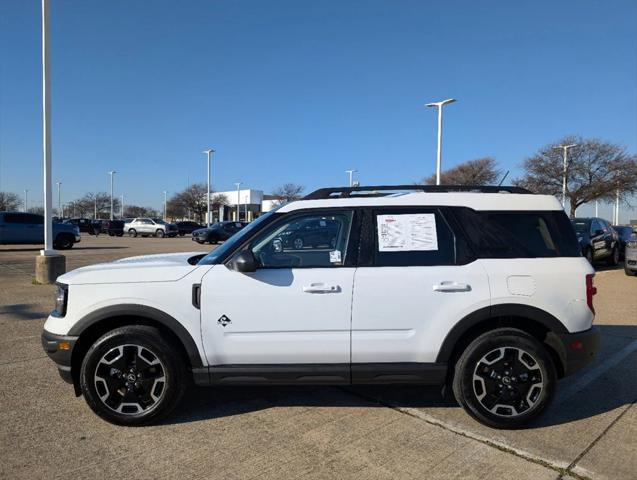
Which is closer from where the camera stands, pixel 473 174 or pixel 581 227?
pixel 581 227

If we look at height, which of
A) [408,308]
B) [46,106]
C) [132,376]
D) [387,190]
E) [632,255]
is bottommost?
[132,376]

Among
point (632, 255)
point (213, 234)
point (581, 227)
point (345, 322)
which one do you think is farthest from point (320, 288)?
point (213, 234)

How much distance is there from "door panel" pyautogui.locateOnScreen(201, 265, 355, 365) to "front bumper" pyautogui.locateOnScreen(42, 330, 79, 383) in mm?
1025

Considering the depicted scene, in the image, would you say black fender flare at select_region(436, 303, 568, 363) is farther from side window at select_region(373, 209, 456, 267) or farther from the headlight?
the headlight

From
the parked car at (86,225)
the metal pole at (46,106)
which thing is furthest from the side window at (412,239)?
the parked car at (86,225)

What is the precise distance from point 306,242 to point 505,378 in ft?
6.19

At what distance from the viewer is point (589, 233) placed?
1456 cm

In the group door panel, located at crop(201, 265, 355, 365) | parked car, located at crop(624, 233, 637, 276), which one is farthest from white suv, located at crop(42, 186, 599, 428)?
parked car, located at crop(624, 233, 637, 276)

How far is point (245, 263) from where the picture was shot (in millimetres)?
3547

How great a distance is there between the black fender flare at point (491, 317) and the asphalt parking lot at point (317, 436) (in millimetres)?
621

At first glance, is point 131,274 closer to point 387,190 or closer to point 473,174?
point 387,190

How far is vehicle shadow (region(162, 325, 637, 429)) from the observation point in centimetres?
396

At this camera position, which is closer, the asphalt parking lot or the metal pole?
the asphalt parking lot

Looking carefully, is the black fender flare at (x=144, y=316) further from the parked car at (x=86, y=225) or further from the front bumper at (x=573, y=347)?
the parked car at (x=86, y=225)
